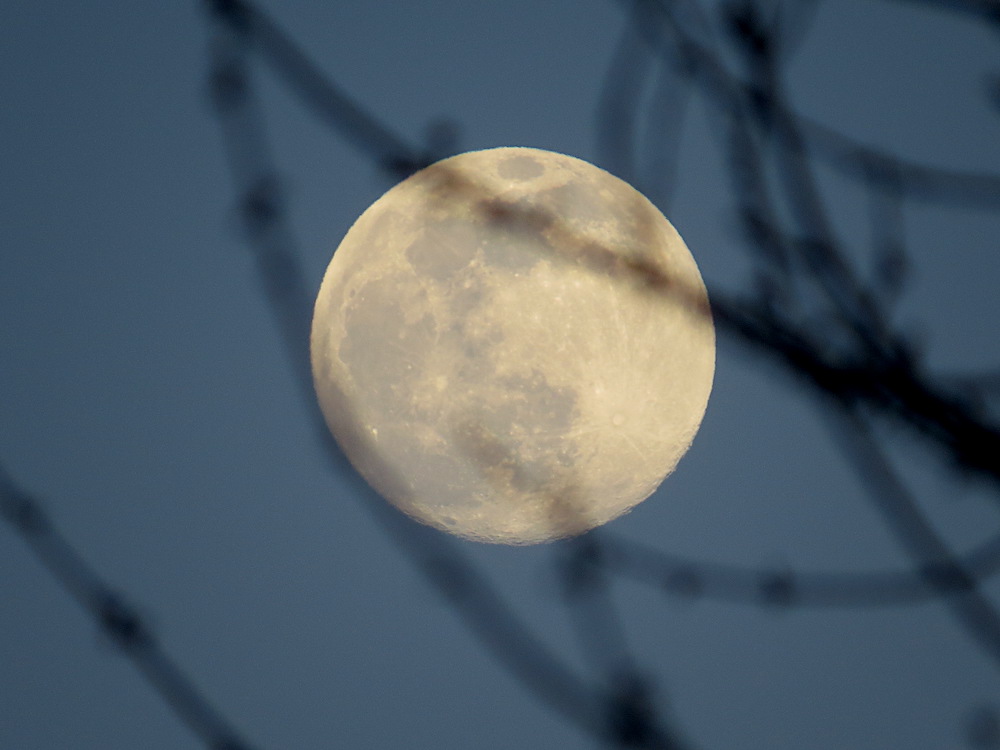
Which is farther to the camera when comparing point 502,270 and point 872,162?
point 502,270

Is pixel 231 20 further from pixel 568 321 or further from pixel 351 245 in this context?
pixel 351 245

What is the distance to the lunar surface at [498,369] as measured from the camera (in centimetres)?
465

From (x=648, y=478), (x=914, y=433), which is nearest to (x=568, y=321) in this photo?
(x=648, y=478)

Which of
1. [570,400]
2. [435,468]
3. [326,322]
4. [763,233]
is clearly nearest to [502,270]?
[570,400]

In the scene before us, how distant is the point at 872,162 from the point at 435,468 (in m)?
3.74

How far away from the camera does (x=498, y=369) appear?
4789 mm

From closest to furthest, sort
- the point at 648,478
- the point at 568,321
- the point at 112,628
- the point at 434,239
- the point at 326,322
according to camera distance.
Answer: the point at 112,628 → the point at 568,321 → the point at 434,239 → the point at 648,478 → the point at 326,322

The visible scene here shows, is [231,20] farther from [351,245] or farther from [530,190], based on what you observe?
[351,245]

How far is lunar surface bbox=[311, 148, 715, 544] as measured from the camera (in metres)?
4.65

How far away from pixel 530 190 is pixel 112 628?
4.32m

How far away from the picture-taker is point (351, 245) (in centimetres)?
671

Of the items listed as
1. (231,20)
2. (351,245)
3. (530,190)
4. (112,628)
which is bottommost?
(112,628)

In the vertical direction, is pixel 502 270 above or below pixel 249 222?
above

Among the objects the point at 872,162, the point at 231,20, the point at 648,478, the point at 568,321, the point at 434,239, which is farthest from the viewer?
the point at 648,478
